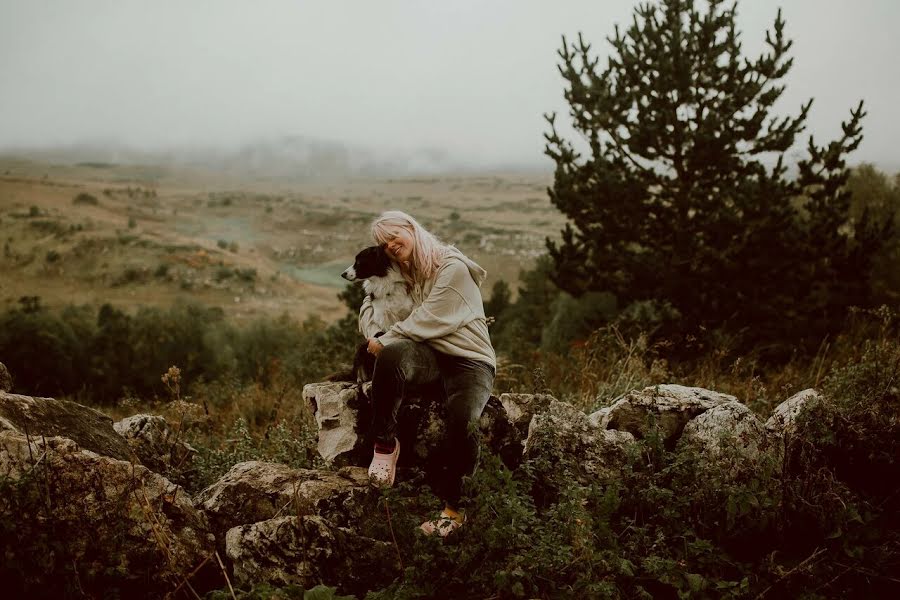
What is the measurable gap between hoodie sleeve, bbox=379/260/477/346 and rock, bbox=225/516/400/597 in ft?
3.61

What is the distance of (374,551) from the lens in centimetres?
281

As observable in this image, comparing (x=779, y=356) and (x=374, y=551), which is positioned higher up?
(x=374, y=551)

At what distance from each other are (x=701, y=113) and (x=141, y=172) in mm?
114095

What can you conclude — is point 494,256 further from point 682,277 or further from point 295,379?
point 295,379

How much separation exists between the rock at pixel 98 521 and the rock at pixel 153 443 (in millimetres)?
938

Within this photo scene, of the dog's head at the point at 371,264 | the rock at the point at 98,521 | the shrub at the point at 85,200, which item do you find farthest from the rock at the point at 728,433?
the shrub at the point at 85,200

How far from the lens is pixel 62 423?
3.26 metres

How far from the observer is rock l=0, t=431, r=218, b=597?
253 centimetres

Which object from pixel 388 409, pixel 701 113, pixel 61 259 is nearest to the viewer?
pixel 388 409

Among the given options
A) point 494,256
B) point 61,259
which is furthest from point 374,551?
point 61,259

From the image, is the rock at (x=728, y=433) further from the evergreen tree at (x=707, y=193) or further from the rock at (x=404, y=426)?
the evergreen tree at (x=707, y=193)

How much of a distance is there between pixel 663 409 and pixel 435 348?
4.63 ft

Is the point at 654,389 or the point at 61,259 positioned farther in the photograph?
the point at 61,259

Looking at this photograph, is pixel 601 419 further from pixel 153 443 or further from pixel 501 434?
pixel 153 443
